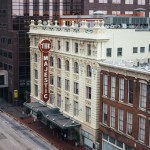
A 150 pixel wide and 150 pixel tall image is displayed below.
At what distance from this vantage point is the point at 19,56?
98.6 meters

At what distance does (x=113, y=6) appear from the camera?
114 meters

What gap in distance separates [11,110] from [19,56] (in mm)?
13928

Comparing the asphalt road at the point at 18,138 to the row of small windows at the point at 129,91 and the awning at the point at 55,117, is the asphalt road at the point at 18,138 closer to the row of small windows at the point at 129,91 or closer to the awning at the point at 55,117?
the awning at the point at 55,117

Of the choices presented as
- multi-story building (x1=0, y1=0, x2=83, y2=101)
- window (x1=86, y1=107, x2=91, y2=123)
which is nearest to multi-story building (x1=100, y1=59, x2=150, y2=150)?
window (x1=86, y1=107, x2=91, y2=123)

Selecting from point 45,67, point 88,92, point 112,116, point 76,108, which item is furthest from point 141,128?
point 45,67

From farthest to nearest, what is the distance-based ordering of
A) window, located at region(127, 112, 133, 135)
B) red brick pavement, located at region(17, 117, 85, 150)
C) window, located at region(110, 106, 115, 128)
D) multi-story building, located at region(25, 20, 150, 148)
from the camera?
red brick pavement, located at region(17, 117, 85, 150) → multi-story building, located at region(25, 20, 150, 148) → window, located at region(110, 106, 115, 128) → window, located at region(127, 112, 133, 135)

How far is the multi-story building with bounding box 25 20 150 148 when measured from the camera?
211 feet

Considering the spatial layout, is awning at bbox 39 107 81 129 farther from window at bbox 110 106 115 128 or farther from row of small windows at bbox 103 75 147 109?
row of small windows at bbox 103 75 147 109

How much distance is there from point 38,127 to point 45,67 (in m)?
12.9

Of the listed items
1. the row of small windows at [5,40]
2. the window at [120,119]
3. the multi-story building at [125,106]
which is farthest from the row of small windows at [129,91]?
the row of small windows at [5,40]

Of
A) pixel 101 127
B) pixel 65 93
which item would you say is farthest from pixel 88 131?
pixel 65 93

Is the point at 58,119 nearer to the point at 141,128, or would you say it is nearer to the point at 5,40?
the point at 141,128

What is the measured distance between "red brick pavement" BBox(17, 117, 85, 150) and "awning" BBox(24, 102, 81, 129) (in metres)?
3.89

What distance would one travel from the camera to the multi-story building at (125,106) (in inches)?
2145
